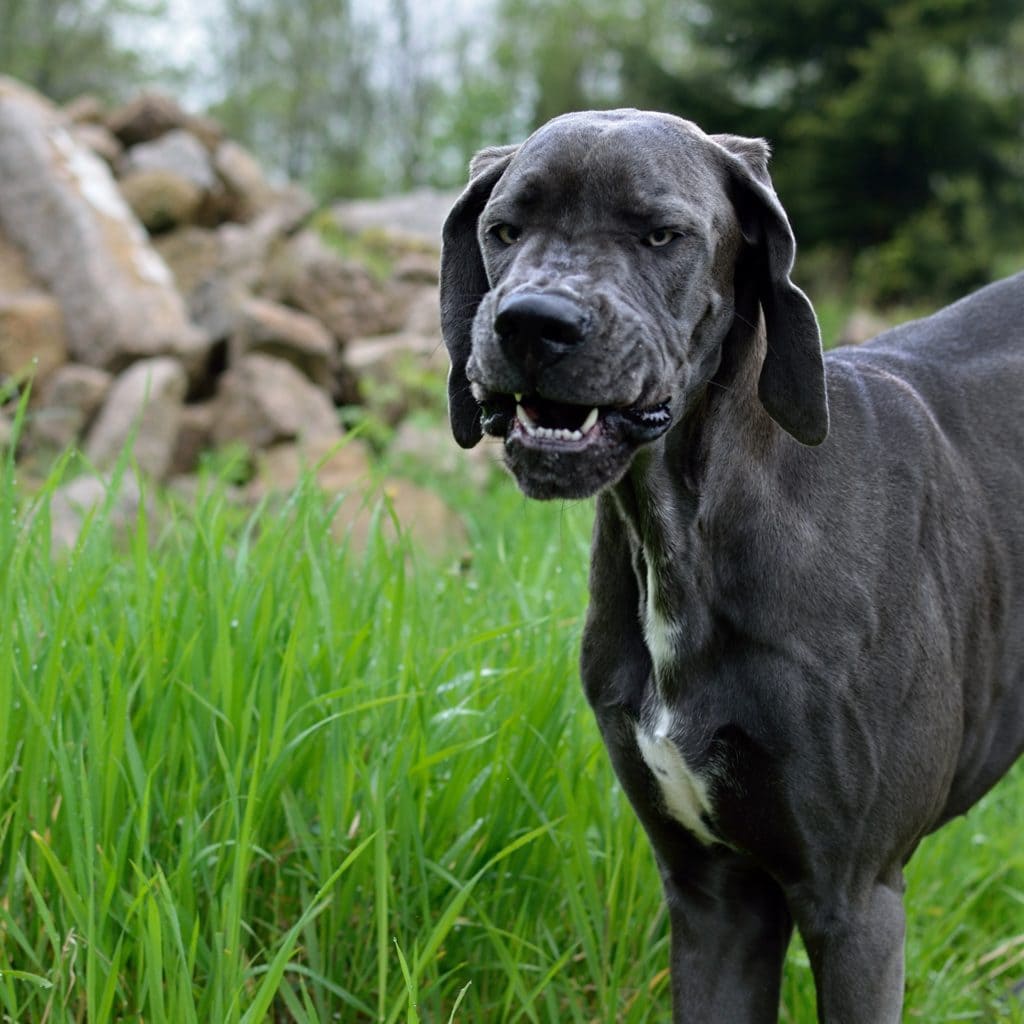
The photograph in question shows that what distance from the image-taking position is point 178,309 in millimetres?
8320

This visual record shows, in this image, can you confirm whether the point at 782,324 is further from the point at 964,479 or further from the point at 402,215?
the point at 402,215

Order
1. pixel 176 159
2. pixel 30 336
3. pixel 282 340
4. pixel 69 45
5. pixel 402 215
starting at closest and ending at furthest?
pixel 30 336 < pixel 282 340 < pixel 176 159 < pixel 402 215 < pixel 69 45

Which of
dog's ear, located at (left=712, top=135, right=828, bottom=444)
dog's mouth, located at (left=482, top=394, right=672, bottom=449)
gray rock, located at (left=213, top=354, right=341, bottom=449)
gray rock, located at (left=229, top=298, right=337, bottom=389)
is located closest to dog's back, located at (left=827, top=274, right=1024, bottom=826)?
dog's ear, located at (left=712, top=135, right=828, bottom=444)

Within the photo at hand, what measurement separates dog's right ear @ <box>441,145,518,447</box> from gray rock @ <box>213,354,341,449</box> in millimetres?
5180

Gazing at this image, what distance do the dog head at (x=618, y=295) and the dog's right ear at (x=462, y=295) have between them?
18 centimetres

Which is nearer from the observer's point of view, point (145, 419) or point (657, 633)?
point (657, 633)

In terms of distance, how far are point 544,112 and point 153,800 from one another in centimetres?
2024

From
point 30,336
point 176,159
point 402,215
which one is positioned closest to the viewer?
point 30,336

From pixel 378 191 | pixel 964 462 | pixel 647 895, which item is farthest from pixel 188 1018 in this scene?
pixel 378 191

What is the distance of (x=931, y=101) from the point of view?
13195mm

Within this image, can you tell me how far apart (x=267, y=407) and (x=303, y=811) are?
518 centimetres

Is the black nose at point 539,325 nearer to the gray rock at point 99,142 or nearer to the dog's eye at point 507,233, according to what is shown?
the dog's eye at point 507,233

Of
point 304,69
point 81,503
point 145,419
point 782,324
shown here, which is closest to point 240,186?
point 145,419

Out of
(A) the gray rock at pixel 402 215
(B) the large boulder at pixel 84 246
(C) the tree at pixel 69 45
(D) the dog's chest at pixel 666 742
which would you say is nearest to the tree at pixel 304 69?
(C) the tree at pixel 69 45
